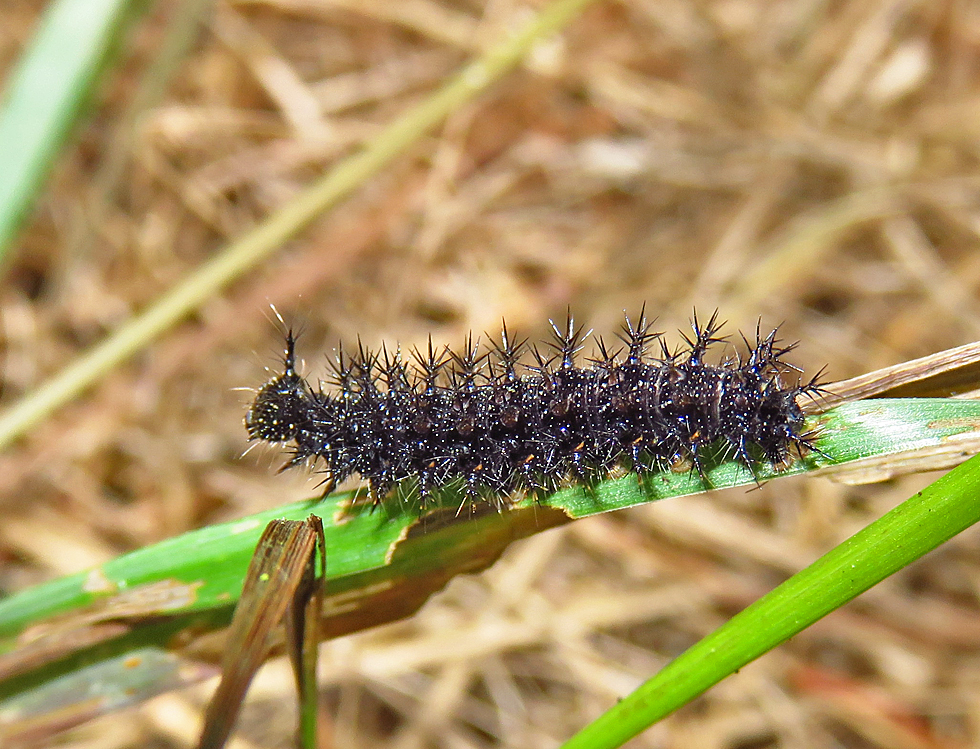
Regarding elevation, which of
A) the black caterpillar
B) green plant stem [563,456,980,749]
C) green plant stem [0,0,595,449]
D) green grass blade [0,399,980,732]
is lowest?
green plant stem [563,456,980,749]

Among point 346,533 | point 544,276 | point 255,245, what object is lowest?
point 346,533

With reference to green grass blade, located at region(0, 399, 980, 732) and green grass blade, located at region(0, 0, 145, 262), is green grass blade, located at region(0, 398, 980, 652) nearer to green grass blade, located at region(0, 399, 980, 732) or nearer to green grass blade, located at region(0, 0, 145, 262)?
green grass blade, located at region(0, 399, 980, 732)

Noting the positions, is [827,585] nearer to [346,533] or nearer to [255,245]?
[346,533]

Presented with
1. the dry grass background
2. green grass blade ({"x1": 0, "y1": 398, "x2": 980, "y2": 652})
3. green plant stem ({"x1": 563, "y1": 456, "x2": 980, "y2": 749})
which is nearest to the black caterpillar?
green grass blade ({"x1": 0, "y1": 398, "x2": 980, "y2": 652})

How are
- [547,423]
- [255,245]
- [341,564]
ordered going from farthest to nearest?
[255,245] < [547,423] < [341,564]

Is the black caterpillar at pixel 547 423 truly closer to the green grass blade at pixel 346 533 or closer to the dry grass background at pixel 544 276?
the green grass blade at pixel 346 533

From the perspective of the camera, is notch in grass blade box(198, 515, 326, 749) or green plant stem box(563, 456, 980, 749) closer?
green plant stem box(563, 456, 980, 749)

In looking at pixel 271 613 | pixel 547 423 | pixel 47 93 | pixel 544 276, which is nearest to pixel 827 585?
pixel 547 423
